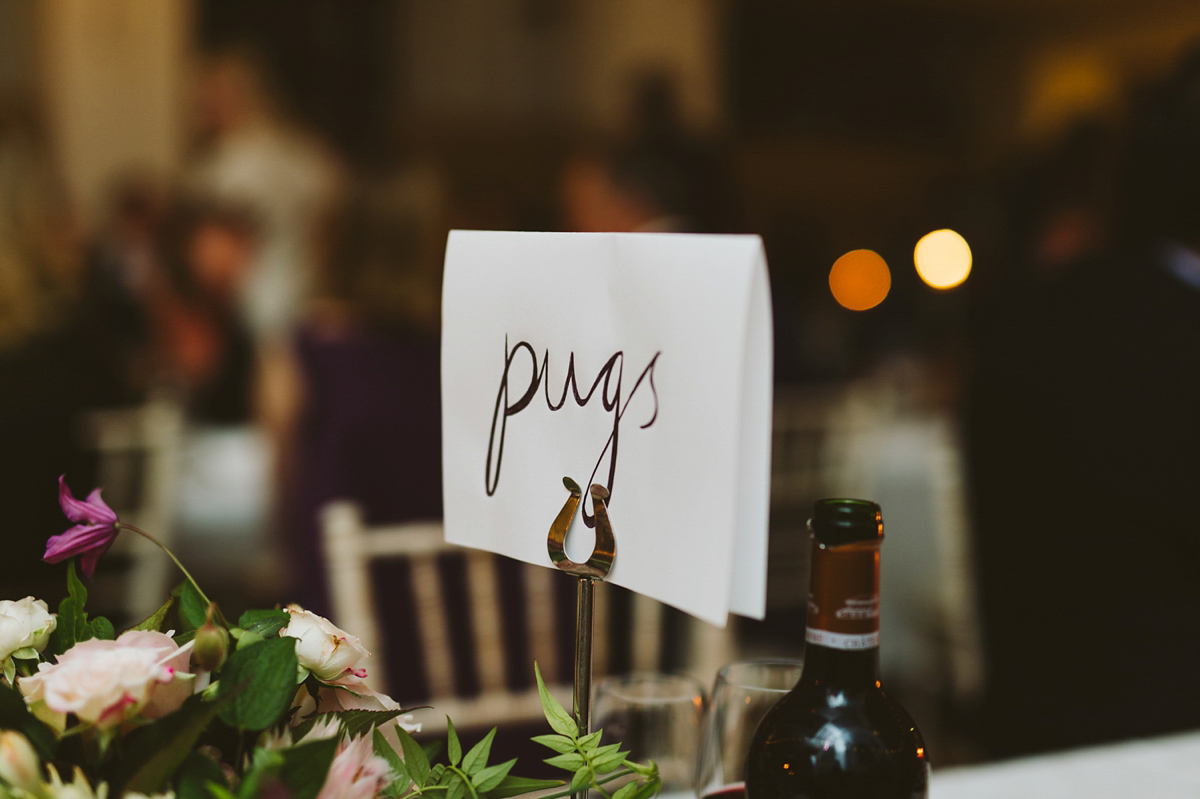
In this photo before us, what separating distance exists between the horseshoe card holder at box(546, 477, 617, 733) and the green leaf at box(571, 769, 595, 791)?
46 mm

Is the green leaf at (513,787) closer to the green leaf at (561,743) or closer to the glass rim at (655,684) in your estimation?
the green leaf at (561,743)

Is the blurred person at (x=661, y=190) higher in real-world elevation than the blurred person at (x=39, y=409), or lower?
higher

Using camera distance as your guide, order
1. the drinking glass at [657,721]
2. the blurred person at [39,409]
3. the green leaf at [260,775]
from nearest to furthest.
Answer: the green leaf at [260,775] < the drinking glass at [657,721] < the blurred person at [39,409]

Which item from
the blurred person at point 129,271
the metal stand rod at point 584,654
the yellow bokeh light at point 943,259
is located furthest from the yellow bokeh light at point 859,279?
the metal stand rod at point 584,654

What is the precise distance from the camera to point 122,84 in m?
4.41

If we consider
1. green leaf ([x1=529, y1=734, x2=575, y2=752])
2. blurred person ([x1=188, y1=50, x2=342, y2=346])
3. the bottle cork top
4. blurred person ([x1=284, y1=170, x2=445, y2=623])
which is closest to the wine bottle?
the bottle cork top

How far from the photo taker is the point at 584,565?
0.42m

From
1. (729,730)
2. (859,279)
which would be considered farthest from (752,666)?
(859,279)

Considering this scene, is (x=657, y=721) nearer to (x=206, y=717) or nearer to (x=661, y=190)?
(x=206, y=717)

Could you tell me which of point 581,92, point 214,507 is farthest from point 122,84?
point 214,507

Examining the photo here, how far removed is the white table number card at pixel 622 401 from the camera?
14.2 inches

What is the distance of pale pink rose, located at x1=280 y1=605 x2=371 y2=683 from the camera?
14.5 inches

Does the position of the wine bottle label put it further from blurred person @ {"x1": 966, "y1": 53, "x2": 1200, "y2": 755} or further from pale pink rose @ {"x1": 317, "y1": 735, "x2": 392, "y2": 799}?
blurred person @ {"x1": 966, "y1": 53, "x2": 1200, "y2": 755}

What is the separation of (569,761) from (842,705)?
0.12 meters
